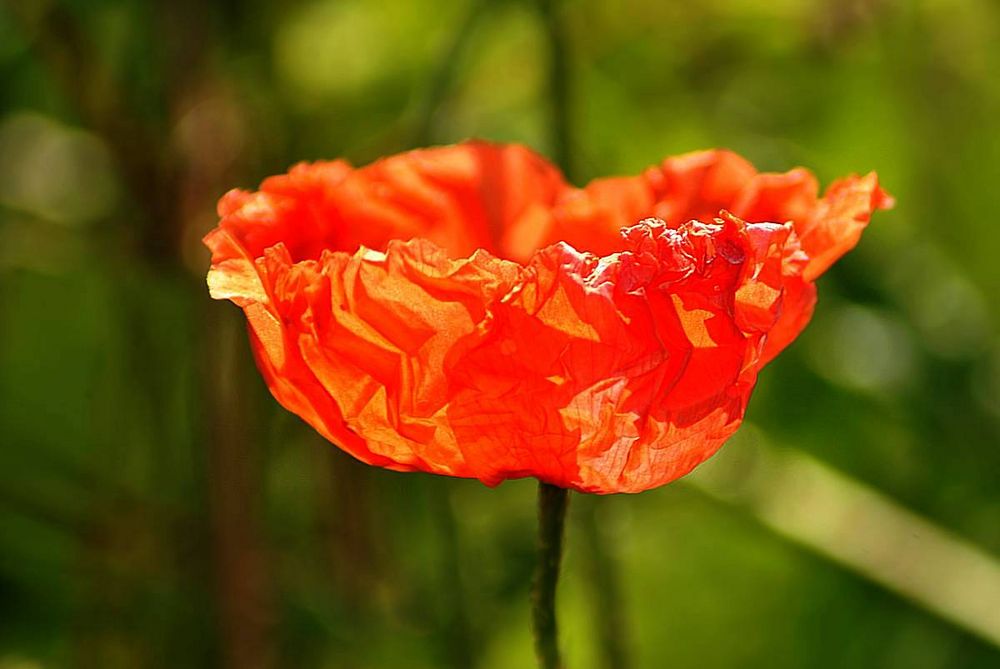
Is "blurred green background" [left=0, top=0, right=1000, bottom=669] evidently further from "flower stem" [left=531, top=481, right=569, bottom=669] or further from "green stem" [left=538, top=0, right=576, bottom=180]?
"flower stem" [left=531, top=481, right=569, bottom=669]

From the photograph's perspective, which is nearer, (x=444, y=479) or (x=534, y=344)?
(x=534, y=344)

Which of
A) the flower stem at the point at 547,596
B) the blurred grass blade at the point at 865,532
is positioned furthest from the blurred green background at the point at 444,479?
the flower stem at the point at 547,596

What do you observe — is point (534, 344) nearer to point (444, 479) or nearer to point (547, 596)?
point (547, 596)

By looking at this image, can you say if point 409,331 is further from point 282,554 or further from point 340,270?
point 282,554

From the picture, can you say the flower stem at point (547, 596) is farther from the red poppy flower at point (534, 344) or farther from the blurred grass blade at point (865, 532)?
the blurred grass blade at point (865, 532)

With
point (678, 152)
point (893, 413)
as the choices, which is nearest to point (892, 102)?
point (678, 152)

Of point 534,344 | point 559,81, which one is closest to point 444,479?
point 559,81

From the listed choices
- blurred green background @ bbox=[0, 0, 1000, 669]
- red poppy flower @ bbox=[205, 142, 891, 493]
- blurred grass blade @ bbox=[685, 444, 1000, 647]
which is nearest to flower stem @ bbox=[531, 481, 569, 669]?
red poppy flower @ bbox=[205, 142, 891, 493]

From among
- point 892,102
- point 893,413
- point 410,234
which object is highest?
point 410,234
